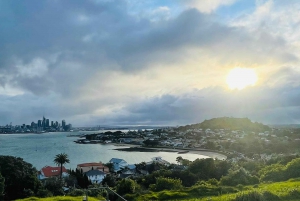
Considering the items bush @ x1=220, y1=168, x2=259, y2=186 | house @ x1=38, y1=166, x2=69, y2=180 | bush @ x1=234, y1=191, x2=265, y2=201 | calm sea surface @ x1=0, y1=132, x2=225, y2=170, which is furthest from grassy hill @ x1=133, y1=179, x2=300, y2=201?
calm sea surface @ x1=0, y1=132, x2=225, y2=170

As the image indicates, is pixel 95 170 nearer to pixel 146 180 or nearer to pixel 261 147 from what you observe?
Answer: pixel 146 180

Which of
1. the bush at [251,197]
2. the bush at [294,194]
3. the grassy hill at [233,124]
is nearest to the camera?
the bush at [251,197]

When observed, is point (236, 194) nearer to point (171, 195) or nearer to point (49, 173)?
point (171, 195)

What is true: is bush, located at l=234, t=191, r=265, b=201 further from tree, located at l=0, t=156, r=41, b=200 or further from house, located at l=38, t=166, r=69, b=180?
house, located at l=38, t=166, r=69, b=180

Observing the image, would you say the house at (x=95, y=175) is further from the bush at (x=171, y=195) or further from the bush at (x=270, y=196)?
the bush at (x=270, y=196)

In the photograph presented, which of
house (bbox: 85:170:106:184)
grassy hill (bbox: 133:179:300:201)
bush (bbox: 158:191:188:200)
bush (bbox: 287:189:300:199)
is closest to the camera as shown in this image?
grassy hill (bbox: 133:179:300:201)

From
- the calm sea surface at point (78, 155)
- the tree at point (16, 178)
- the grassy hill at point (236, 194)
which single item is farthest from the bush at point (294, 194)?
the calm sea surface at point (78, 155)

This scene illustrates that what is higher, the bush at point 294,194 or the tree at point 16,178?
the bush at point 294,194
